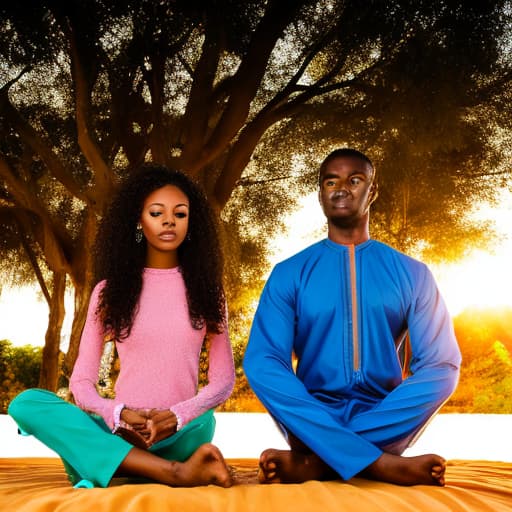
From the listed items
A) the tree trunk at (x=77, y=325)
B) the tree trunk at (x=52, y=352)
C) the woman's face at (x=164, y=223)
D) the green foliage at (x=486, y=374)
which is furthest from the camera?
the green foliage at (x=486, y=374)

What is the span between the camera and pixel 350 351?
312 centimetres

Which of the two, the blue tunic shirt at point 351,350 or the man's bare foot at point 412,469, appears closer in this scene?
the man's bare foot at point 412,469

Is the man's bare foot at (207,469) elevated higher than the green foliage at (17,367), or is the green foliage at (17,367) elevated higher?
the green foliage at (17,367)

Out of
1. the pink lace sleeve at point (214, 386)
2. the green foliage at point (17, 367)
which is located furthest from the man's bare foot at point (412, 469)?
the green foliage at point (17, 367)

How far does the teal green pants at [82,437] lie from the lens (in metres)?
2.86

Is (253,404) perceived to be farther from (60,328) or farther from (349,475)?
(349,475)

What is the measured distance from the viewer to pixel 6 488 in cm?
305

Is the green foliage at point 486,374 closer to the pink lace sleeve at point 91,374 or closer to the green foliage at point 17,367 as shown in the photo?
the green foliage at point 17,367

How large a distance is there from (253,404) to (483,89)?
704 cm

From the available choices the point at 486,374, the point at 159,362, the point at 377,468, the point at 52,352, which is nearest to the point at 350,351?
the point at 377,468

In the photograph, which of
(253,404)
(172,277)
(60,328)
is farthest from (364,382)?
(253,404)

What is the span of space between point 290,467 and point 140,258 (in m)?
1.20

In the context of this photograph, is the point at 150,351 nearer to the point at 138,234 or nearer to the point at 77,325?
the point at 138,234

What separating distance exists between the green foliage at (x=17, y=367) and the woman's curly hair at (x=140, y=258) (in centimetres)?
1041
